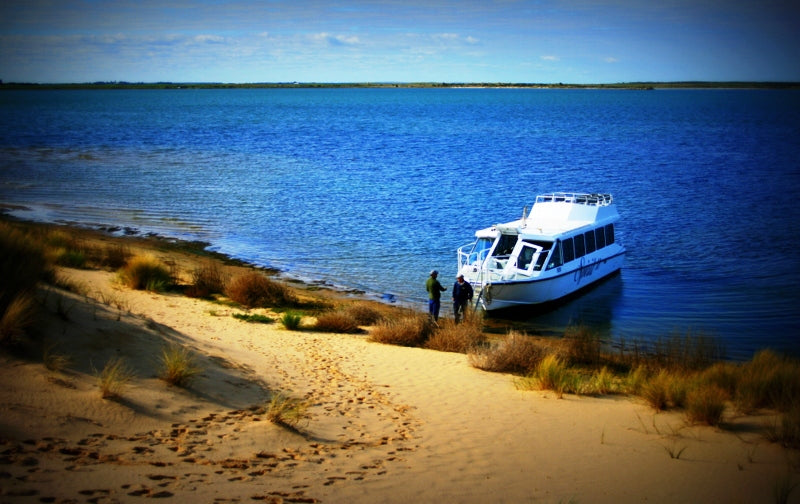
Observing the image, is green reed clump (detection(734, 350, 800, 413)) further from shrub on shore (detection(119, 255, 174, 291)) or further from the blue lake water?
shrub on shore (detection(119, 255, 174, 291))

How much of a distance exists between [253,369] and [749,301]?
17.2 meters

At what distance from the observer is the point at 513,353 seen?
42.1ft

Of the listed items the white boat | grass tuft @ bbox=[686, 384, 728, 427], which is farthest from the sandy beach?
the white boat

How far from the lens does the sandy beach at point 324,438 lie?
22.2ft

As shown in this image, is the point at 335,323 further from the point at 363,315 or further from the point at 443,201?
the point at 443,201

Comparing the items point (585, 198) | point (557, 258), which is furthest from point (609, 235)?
point (557, 258)

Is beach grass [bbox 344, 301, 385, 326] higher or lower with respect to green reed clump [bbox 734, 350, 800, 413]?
lower

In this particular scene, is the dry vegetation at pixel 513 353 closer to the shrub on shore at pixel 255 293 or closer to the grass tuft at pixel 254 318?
the shrub on shore at pixel 255 293

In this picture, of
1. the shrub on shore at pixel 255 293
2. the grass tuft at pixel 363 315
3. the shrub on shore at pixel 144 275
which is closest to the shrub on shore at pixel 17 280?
the shrub on shore at pixel 144 275

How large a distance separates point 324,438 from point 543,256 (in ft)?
45.5

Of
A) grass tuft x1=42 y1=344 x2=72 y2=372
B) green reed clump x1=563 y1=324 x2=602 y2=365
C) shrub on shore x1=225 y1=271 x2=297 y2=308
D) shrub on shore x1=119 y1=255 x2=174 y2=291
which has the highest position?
grass tuft x1=42 y1=344 x2=72 y2=372

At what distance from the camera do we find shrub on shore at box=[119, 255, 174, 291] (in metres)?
17.1

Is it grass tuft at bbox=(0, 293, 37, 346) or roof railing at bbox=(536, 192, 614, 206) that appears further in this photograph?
roof railing at bbox=(536, 192, 614, 206)

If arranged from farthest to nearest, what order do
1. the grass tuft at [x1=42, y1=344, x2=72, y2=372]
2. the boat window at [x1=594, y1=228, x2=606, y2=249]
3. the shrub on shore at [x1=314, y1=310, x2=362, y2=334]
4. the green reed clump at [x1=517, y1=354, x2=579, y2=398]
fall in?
1. the boat window at [x1=594, y1=228, x2=606, y2=249]
2. the shrub on shore at [x1=314, y1=310, x2=362, y2=334]
3. the green reed clump at [x1=517, y1=354, x2=579, y2=398]
4. the grass tuft at [x1=42, y1=344, x2=72, y2=372]
